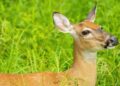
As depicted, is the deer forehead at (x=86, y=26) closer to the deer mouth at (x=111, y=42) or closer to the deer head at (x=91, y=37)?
the deer head at (x=91, y=37)

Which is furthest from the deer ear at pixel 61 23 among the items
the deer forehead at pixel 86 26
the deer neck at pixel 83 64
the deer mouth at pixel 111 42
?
the deer mouth at pixel 111 42

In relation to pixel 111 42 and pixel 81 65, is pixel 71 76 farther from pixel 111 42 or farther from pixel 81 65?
pixel 111 42

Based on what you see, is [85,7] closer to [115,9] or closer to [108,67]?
[115,9]

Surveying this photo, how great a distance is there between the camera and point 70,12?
360 inches

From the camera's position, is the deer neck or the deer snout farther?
the deer neck

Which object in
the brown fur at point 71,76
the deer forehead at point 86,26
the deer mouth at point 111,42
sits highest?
the deer forehead at point 86,26

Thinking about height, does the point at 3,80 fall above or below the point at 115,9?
below

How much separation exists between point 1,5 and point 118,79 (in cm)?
237

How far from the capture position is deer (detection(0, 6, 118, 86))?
274 inches

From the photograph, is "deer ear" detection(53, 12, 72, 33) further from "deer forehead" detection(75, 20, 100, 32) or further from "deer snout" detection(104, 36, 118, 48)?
"deer snout" detection(104, 36, 118, 48)

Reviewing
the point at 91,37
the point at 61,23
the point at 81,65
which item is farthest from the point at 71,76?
the point at 61,23

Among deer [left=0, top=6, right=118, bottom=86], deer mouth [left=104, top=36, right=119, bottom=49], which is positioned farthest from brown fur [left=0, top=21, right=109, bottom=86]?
deer mouth [left=104, top=36, right=119, bottom=49]

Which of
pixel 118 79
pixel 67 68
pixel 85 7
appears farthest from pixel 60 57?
pixel 85 7

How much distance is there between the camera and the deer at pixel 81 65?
6957 millimetres
